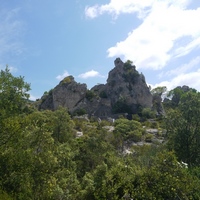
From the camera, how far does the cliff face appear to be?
9694 centimetres

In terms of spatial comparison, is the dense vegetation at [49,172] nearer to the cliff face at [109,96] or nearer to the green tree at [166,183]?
the green tree at [166,183]

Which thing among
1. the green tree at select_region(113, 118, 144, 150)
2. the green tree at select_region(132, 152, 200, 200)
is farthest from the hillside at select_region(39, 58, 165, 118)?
the green tree at select_region(132, 152, 200, 200)

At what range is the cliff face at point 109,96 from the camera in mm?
96938

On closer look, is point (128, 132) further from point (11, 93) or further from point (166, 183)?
point (11, 93)

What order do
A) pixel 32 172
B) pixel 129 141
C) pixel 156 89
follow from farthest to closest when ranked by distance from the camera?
1. pixel 156 89
2. pixel 129 141
3. pixel 32 172

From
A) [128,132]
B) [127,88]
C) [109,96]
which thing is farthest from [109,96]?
[128,132]

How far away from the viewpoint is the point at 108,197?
18.8m

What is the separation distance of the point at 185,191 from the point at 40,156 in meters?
9.80

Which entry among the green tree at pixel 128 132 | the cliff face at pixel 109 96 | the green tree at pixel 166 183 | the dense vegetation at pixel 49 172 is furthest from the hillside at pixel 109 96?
the green tree at pixel 166 183

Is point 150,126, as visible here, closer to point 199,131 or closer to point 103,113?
point 103,113

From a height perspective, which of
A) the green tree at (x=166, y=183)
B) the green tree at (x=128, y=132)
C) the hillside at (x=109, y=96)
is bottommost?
the green tree at (x=166, y=183)

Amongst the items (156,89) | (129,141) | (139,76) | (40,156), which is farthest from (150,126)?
(40,156)

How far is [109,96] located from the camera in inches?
4151

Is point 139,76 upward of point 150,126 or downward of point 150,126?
upward
